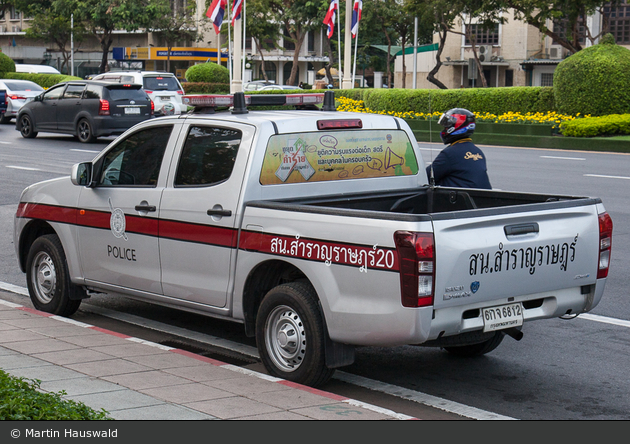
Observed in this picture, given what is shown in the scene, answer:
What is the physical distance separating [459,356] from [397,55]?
66.9 m

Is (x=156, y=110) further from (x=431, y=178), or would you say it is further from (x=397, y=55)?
(x=397, y=55)

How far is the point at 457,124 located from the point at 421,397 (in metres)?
2.69

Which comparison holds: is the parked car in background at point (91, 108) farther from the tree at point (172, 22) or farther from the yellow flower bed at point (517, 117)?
the tree at point (172, 22)

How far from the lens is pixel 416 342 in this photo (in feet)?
16.5

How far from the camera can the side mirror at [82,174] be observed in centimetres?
Result: 705

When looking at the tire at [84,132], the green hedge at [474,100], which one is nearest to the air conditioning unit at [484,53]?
the green hedge at [474,100]

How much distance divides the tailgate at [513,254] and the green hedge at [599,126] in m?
20.2

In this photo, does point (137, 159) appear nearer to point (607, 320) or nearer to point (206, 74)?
point (607, 320)

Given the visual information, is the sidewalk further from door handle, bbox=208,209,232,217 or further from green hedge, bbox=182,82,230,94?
green hedge, bbox=182,82,230,94

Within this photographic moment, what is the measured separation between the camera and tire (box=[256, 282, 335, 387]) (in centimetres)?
543

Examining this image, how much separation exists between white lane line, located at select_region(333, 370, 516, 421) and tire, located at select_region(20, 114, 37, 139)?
23312 mm

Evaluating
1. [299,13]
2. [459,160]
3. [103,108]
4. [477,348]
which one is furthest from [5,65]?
[477,348]

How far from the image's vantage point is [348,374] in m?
6.07

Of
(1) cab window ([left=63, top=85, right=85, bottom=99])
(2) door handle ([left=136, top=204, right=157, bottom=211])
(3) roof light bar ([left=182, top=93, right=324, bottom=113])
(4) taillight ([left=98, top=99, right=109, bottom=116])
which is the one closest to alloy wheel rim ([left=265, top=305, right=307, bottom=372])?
(2) door handle ([left=136, top=204, right=157, bottom=211])
